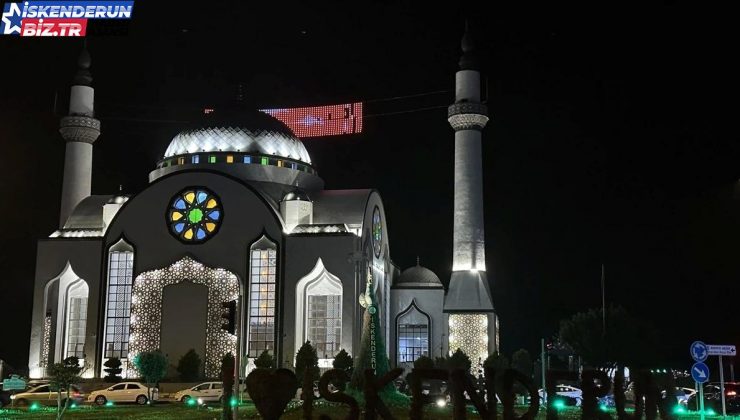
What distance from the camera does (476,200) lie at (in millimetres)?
49781

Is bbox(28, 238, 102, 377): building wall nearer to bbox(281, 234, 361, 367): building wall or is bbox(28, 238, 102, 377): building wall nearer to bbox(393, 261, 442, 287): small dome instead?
bbox(281, 234, 361, 367): building wall

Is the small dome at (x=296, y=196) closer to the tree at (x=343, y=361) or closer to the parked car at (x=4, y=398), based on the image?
the tree at (x=343, y=361)

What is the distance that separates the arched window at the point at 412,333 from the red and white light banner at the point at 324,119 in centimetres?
1245

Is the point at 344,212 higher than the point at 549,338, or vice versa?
the point at 344,212

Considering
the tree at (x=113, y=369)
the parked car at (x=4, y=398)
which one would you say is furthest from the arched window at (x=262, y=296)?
the parked car at (x=4, y=398)

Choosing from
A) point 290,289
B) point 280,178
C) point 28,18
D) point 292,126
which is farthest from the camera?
point 292,126

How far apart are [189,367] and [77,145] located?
1712 cm

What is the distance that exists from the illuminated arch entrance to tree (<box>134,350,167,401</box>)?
4.03m

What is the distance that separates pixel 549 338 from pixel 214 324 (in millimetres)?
26849

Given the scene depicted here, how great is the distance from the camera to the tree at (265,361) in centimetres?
3903

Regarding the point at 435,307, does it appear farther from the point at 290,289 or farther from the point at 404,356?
the point at 290,289

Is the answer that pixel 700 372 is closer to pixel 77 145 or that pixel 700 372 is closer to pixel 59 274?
pixel 59 274

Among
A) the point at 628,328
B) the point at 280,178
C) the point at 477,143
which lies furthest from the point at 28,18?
the point at 628,328

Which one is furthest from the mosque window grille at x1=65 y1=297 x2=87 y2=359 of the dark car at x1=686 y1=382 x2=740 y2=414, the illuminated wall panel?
the dark car at x1=686 y1=382 x2=740 y2=414
